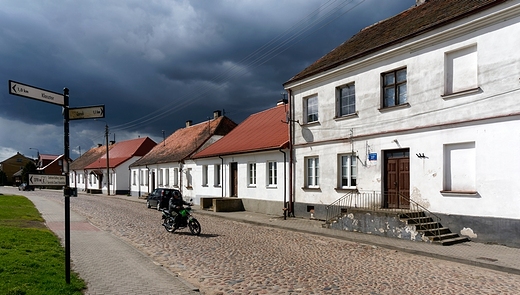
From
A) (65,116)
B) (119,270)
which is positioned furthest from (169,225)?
(65,116)

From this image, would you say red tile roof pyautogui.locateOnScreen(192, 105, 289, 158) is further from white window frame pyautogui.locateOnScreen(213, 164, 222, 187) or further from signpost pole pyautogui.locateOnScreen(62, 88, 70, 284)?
signpost pole pyautogui.locateOnScreen(62, 88, 70, 284)

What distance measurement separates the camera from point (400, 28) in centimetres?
1652

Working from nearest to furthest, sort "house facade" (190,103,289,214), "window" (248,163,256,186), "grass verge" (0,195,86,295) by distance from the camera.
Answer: "grass verge" (0,195,86,295)
"house facade" (190,103,289,214)
"window" (248,163,256,186)

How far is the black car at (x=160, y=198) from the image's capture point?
2530 centimetres

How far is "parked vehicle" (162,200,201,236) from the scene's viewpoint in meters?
14.4

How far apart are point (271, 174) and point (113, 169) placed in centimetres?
3361

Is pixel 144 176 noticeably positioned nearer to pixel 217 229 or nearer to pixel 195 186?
pixel 195 186

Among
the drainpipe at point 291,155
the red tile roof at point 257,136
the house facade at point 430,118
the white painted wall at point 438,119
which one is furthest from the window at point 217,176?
the white painted wall at point 438,119

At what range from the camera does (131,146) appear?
56.2 metres

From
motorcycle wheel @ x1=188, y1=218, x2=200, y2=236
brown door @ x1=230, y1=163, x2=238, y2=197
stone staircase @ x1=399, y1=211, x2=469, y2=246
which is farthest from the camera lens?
brown door @ x1=230, y1=163, x2=238, y2=197

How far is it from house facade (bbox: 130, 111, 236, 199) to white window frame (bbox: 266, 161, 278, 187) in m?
11.0

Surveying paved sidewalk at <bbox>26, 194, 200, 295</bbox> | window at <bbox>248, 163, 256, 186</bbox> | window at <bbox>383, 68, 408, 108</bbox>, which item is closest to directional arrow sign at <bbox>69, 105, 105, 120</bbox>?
paved sidewalk at <bbox>26, 194, 200, 295</bbox>

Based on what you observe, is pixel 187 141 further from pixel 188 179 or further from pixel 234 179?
pixel 234 179

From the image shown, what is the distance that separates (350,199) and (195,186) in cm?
1636
